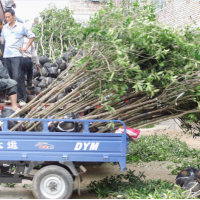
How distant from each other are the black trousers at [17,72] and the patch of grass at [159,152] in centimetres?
347

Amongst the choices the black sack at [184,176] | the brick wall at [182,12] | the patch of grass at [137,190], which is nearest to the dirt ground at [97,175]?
the patch of grass at [137,190]

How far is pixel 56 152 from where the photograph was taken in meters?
4.04

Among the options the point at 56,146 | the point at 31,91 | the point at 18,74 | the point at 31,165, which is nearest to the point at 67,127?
the point at 56,146

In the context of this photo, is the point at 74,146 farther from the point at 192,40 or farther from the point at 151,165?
the point at 151,165

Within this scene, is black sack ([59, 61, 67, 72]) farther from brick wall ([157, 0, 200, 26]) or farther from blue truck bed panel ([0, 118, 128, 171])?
brick wall ([157, 0, 200, 26])

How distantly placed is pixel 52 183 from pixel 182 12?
958cm

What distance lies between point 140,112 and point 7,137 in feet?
7.10

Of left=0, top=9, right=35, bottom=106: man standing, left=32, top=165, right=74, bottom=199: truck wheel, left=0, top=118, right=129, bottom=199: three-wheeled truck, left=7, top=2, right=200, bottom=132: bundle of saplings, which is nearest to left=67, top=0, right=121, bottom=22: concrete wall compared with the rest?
left=0, top=9, right=35, bottom=106: man standing

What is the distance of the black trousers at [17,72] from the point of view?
5605 mm

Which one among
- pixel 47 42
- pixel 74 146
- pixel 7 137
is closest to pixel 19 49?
pixel 7 137

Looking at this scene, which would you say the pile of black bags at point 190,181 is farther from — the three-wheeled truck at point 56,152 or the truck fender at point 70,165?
the truck fender at point 70,165

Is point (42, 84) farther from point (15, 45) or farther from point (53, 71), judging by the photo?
point (15, 45)

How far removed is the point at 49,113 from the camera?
449 cm

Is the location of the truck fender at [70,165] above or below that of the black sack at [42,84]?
below
